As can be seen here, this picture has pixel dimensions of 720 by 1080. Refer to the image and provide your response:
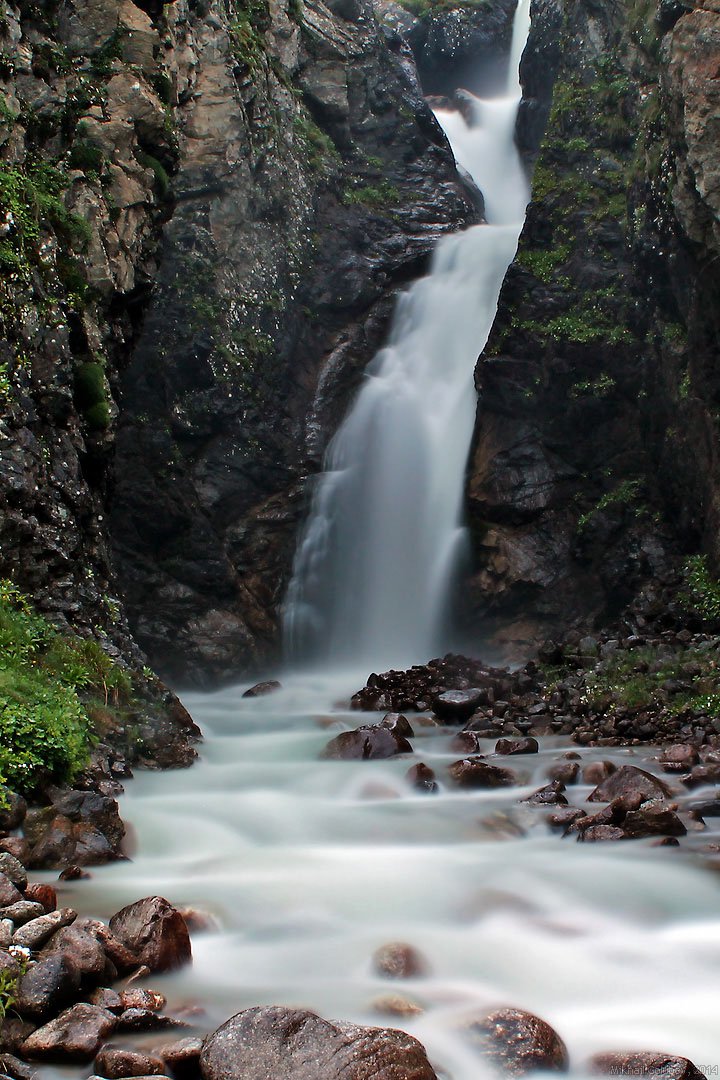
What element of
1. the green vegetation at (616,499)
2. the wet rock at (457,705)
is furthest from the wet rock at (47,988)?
the green vegetation at (616,499)

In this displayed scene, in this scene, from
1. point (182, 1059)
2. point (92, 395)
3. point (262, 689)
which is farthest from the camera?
point (262, 689)

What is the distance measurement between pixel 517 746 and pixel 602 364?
35.2 ft

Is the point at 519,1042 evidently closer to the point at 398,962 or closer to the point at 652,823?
the point at 398,962

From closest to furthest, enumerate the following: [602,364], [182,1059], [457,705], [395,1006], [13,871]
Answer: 1. [182,1059]
2. [395,1006]
3. [13,871]
4. [457,705]
5. [602,364]

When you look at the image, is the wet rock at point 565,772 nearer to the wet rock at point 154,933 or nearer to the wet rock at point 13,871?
the wet rock at point 154,933

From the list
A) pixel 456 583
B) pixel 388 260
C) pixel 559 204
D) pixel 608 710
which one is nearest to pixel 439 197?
pixel 388 260

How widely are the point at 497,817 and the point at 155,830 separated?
9.76ft

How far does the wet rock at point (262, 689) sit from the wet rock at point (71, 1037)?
1258 centimetres

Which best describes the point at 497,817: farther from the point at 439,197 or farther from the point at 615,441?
the point at 439,197

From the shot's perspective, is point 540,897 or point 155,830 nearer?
point 540,897

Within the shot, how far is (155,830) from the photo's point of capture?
691cm

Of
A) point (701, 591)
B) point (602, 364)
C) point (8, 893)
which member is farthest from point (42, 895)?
point (602, 364)

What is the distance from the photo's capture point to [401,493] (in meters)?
20.3

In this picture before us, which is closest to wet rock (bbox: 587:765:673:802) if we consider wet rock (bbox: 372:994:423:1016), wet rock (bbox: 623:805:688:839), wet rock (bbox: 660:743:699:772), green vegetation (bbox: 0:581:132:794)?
wet rock (bbox: 623:805:688:839)
